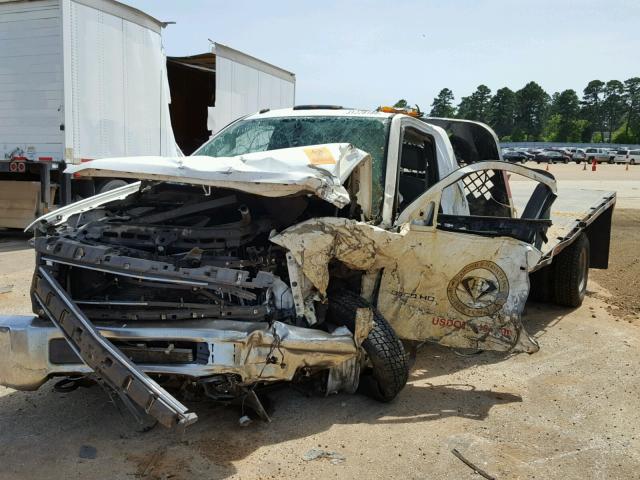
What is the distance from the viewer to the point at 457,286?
410 centimetres

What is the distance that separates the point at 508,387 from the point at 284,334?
6.49ft

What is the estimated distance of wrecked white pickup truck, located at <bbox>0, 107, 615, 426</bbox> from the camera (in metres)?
3.23

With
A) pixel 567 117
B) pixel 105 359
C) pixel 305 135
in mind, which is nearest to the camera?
pixel 105 359

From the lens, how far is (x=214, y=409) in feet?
12.6

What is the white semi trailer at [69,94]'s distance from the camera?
977 centimetres

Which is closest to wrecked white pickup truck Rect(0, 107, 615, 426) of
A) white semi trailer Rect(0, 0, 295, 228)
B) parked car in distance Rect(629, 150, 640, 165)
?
white semi trailer Rect(0, 0, 295, 228)

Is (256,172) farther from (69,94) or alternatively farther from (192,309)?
(69,94)

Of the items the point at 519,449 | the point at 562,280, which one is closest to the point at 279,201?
the point at 519,449

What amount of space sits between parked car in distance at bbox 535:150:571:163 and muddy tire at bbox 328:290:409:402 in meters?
60.7

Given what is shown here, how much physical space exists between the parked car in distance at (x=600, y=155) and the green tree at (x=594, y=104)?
175 ft

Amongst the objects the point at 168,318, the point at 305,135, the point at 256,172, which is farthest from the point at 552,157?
the point at 168,318

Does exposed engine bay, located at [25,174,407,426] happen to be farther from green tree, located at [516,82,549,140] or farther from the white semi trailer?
green tree, located at [516,82,549,140]

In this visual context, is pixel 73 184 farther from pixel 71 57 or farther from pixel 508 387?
pixel 508 387

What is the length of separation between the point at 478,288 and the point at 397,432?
1.14m
